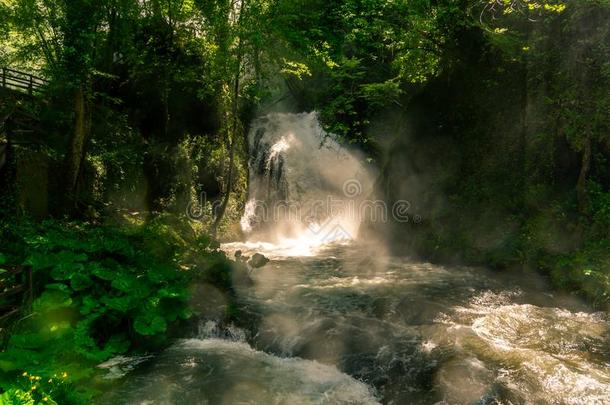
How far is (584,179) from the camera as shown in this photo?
10820 mm

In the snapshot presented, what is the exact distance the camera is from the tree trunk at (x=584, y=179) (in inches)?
420

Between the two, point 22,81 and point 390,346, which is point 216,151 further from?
point 390,346

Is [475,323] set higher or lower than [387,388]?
higher

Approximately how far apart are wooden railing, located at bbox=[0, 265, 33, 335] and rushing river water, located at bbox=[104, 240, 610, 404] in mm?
2056

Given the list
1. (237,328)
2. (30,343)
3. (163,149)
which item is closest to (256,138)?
(163,149)

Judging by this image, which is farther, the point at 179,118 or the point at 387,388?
the point at 179,118

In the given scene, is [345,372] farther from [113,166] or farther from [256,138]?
[256,138]

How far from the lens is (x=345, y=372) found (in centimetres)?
731

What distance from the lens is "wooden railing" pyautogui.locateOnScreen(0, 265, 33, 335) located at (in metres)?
5.99

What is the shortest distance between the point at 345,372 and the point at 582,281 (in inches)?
254

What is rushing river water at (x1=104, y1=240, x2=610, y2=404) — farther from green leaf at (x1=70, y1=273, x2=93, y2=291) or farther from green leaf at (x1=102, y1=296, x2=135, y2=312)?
green leaf at (x1=70, y1=273, x2=93, y2=291)

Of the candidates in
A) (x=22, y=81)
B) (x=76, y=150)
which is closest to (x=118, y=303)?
(x=76, y=150)

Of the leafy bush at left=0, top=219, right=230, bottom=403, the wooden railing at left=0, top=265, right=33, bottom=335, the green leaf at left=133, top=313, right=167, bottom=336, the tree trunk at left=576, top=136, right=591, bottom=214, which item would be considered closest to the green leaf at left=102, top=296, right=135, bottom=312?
the leafy bush at left=0, top=219, right=230, bottom=403

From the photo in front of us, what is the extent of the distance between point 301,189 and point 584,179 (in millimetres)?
13377
